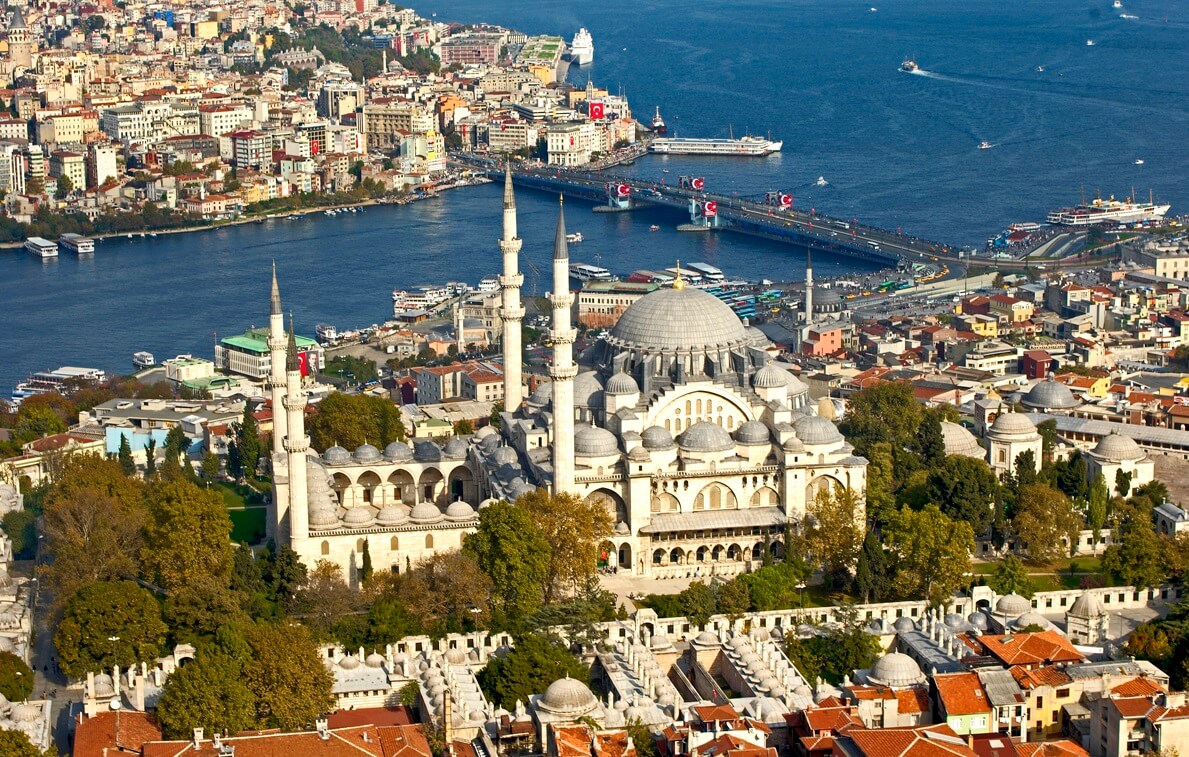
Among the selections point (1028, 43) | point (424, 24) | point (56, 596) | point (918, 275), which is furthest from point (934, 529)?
point (424, 24)

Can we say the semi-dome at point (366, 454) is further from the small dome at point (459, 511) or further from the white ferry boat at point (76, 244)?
the white ferry boat at point (76, 244)

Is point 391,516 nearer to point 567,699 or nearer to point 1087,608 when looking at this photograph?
point 567,699

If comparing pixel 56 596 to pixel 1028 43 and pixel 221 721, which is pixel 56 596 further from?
pixel 1028 43

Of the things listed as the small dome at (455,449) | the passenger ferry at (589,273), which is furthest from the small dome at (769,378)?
the passenger ferry at (589,273)

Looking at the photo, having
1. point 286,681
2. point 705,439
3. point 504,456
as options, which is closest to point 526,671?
point 286,681

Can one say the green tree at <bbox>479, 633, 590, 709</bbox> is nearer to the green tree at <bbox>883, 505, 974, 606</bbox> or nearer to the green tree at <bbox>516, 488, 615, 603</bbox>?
the green tree at <bbox>516, 488, 615, 603</bbox>

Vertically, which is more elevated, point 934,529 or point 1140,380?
point 1140,380

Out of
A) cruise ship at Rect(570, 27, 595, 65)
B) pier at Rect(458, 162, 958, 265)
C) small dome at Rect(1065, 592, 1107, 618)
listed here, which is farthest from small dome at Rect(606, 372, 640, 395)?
cruise ship at Rect(570, 27, 595, 65)

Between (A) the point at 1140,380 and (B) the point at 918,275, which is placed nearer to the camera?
(A) the point at 1140,380
